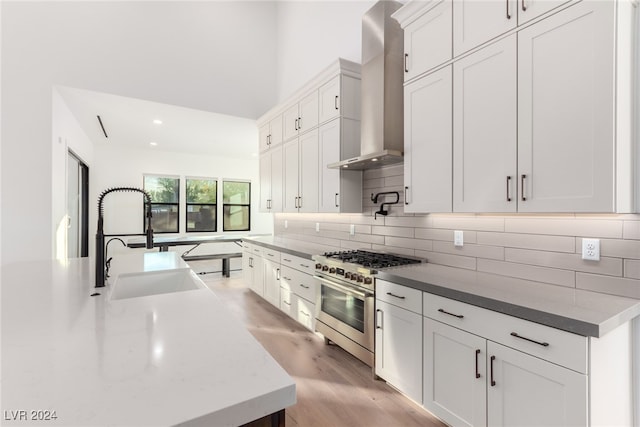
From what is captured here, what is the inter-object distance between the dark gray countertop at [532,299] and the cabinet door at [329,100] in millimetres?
1847

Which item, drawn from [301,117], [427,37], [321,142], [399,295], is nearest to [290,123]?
[301,117]

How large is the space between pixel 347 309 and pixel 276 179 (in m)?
2.43

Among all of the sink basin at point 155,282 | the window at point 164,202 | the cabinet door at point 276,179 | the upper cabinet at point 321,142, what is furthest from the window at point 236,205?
the sink basin at point 155,282

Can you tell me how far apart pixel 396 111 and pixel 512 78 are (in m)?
0.98

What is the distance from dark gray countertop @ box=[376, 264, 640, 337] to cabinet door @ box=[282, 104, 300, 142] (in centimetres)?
245

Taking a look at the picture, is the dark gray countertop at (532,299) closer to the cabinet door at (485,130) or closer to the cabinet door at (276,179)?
the cabinet door at (485,130)

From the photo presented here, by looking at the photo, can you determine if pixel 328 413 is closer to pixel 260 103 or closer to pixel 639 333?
→ pixel 639 333

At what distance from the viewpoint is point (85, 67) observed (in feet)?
12.0

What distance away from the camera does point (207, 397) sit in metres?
0.65

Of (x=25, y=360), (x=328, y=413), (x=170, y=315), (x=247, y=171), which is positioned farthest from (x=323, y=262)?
(x=247, y=171)

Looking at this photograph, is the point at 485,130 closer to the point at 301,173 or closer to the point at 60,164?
the point at 301,173

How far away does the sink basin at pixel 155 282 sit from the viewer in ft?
6.18

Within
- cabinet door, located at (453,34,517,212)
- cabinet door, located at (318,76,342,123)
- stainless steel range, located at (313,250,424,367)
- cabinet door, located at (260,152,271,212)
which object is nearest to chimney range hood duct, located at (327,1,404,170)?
cabinet door, located at (318,76,342,123)

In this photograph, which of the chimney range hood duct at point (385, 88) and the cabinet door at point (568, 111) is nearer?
the cabinet door at point (568, 111)
